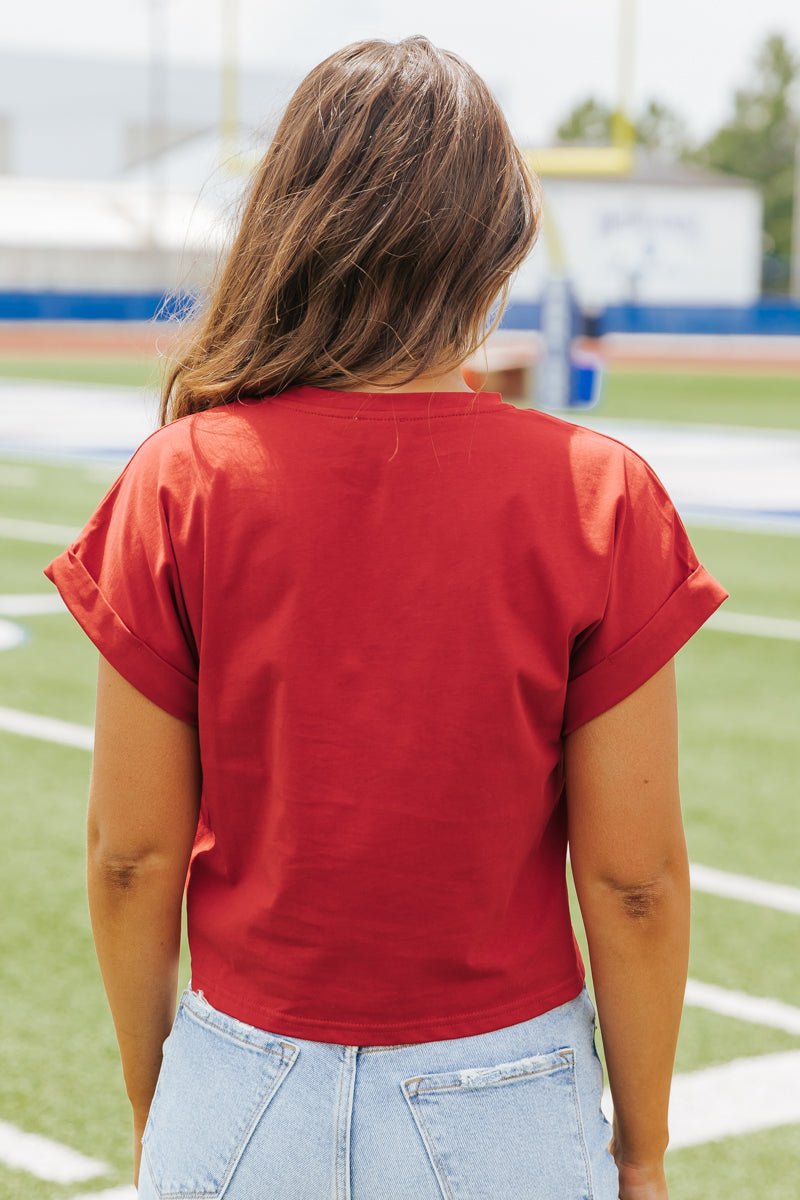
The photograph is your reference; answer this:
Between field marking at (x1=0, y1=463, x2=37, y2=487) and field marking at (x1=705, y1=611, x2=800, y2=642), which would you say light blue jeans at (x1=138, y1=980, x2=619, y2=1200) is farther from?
field marking at (x1=0, y1=463, x2=37, y2=487)

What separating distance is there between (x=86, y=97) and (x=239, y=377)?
76.0 meters

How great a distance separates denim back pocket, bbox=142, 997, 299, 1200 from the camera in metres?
1.56

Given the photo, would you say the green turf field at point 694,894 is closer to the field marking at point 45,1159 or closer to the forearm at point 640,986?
the field marking at point 45,1159

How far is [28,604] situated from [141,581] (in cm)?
791

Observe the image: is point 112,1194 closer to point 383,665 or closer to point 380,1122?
point 380,1122

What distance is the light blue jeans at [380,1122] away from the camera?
154cm

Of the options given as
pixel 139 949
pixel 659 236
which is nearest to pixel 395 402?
pixel 139 949

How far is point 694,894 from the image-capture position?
16.4 feet

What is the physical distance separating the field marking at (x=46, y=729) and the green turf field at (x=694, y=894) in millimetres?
57

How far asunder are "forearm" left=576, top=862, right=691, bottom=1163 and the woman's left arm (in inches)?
15.8

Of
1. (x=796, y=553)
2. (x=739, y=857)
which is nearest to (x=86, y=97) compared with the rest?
(x=796, y=553)

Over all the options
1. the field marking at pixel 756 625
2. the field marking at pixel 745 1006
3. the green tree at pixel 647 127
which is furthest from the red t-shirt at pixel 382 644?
the green tree at pixel 647 127

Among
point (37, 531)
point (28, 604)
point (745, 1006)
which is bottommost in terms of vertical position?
point (37, 531)

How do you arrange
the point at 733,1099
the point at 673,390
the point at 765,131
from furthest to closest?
the point at 765,131 < the point at 673,390 < the point at 733,1099
